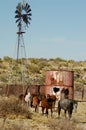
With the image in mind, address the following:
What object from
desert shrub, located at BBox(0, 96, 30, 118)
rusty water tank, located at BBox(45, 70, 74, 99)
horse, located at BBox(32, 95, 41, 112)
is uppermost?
rusty water tank, located at BBox(45, 70, 74, 99)

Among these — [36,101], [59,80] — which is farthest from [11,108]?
[59,80]

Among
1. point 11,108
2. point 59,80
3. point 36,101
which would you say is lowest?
point 11,108

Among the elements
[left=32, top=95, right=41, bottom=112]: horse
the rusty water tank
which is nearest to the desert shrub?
[left=32, top=95, right=41, bottom=112]: horse

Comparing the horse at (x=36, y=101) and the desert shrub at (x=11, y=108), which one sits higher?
the horse at (x=36, y=101)

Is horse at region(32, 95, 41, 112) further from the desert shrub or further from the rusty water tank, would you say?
the rusty water tank

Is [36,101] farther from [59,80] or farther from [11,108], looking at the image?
[59,80]

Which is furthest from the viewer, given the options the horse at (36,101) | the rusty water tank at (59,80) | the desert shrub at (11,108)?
the rusty water tank at (59,80)

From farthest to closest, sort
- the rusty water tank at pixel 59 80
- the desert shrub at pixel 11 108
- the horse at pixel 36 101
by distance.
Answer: the rusty water tank at pixel 59 80 → the horse at pixel 36 101 → the desert shrub at pixel 11 108

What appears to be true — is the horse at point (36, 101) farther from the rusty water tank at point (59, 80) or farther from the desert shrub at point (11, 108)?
the rusty water tank at point (59, 80)

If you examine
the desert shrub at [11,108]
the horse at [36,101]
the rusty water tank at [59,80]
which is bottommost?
the desert shrub at [11,108]

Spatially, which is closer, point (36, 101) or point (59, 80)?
point (36, 101)

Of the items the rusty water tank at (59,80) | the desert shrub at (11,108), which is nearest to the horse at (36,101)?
the desert shrub at (11,108)

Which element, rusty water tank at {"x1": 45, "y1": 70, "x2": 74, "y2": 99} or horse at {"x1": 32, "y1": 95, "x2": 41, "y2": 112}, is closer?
horse at {"x1": 32, "y1": 95, "x2": 41, "y2": 112}

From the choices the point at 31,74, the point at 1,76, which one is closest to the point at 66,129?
the point at 1,76
